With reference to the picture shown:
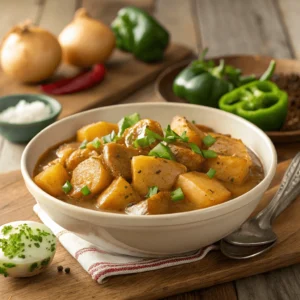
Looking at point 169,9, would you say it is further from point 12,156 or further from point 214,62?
point 12,156

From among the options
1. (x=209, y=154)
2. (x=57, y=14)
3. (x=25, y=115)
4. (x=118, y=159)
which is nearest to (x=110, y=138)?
(x=118, y=159)

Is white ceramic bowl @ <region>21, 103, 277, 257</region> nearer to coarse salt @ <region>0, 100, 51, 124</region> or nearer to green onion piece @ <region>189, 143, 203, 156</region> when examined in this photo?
green onion piece @ <region>189, 143, 203, 156</region>

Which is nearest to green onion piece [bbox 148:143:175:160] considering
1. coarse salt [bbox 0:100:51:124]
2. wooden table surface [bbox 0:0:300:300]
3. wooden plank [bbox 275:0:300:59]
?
coarse salt [bbox 0:100:51:124]

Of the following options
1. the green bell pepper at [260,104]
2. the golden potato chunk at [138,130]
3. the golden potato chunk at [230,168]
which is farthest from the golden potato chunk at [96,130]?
the green bell pepper at [260,104]

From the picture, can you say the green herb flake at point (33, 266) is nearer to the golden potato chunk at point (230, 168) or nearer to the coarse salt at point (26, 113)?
the golden potato chunk at point (230, 168)

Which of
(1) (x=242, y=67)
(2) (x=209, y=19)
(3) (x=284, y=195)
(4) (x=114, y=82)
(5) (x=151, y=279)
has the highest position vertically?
(5) (x=151, y=279)

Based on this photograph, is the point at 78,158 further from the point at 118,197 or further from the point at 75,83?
the point at 75,83
